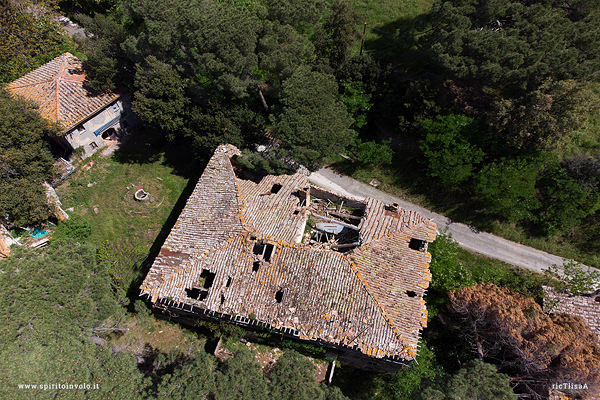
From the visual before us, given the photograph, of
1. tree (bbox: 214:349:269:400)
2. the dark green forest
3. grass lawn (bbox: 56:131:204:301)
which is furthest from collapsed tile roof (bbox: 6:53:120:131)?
tree (bbox: 214:349:269:400)

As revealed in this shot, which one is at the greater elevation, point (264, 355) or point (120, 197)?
point (120, 197)

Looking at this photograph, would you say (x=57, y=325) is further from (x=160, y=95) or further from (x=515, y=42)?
(x=515, y=42)

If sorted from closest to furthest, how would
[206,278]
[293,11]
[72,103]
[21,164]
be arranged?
1. [206,278]
2. [21,164]
3. [293,11]
4. [72,103]

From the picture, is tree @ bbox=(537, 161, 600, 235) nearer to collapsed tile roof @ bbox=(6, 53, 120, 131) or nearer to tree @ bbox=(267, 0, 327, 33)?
tree @ bbox=(267, 0, 327, 33)

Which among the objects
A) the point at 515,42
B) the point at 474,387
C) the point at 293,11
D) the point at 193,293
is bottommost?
the point at 193,293

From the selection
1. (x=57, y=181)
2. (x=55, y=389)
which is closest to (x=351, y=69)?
(x=57, y=181)

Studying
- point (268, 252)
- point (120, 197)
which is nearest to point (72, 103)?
point (120, 197)

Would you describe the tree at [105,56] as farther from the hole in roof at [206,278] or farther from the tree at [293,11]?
the hole in roof at [206,278]
